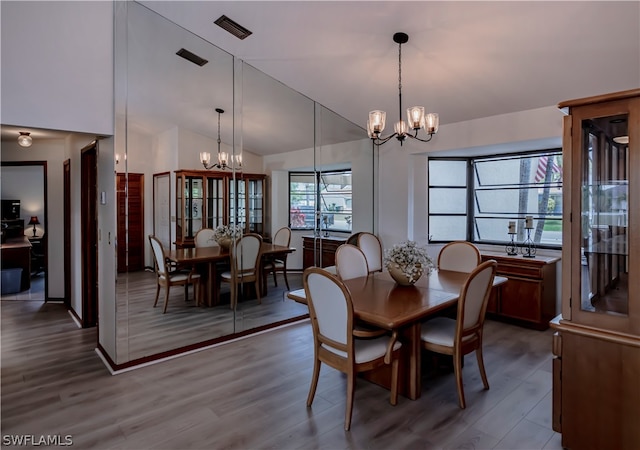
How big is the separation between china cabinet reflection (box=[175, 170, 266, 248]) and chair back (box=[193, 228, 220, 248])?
0.14 feet

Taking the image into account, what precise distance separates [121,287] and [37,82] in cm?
172

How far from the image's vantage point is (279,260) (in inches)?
185

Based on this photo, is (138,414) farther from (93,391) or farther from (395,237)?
(395,237)

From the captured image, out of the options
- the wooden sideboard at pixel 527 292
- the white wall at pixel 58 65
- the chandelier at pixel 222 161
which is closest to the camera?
the white wall at pixel 58 65

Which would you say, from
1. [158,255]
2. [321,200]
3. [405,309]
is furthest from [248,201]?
[405,309]

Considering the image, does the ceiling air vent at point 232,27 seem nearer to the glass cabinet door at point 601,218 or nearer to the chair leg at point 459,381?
the glass cabinet door at point 601,218

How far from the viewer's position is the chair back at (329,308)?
7.50ft

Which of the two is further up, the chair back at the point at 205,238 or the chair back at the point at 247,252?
the chair back at the point at 205,238

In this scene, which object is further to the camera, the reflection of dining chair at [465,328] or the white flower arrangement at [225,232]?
the white flower arrangement at [225,232]

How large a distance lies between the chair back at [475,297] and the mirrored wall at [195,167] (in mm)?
2289

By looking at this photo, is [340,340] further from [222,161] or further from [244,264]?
[222,161]

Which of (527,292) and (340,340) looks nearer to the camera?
(340,340)

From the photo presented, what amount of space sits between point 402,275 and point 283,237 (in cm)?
205

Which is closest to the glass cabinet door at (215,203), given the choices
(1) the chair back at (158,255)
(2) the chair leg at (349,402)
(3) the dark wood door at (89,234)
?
(1) the chair back at (158,255)
